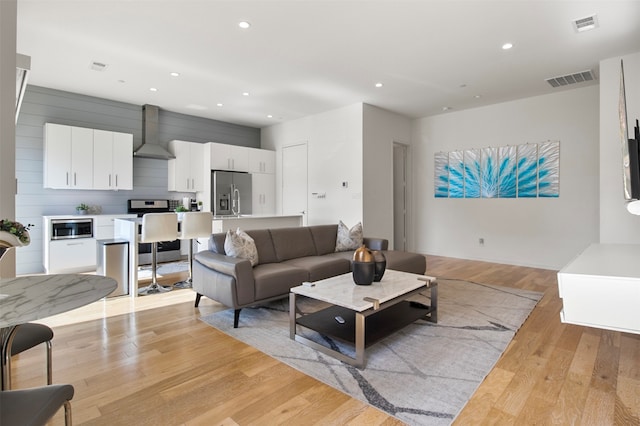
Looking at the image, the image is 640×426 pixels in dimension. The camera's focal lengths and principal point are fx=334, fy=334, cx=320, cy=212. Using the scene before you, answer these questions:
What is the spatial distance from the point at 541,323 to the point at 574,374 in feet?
3.23

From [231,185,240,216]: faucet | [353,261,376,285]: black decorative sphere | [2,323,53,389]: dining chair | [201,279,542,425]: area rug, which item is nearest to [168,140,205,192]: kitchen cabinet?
[231,185,240,216]: faucet

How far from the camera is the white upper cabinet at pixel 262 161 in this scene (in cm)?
728

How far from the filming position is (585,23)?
326cm

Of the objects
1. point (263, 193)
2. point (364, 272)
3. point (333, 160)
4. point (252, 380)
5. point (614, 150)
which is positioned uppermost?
point (333, 160)

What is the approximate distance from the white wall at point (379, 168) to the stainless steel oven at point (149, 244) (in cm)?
367

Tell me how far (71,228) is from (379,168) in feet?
17.0

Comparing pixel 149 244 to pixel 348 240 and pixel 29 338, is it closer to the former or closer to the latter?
pixel 348 240

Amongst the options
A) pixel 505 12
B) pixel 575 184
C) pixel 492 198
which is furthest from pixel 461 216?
pixel 505 12

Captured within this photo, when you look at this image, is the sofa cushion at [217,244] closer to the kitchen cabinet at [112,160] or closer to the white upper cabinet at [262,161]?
the kitchen cabinet at [112,160]

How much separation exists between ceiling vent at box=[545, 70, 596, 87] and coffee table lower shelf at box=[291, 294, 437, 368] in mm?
3973

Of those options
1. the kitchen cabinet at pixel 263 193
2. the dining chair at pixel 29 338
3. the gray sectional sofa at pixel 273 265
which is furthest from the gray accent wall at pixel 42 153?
the dining chair at pixel 29 338

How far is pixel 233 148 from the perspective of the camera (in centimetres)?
695

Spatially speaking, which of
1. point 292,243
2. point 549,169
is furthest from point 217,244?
point 549,169

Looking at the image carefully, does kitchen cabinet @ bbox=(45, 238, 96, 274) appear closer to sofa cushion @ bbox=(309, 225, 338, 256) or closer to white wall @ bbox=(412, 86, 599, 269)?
sofa cushion @ bbox=(309, 225, 338, 256)
